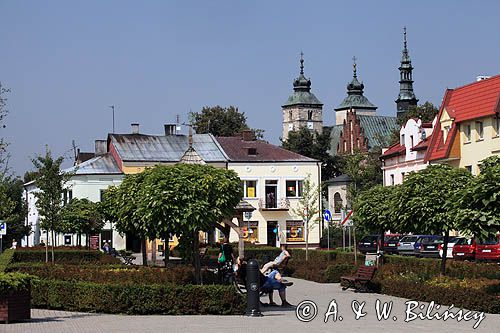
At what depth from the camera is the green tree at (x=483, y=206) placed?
23.3 meters

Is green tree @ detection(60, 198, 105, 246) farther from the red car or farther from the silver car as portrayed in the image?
the red car

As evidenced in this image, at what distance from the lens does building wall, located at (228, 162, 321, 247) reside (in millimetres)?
73875

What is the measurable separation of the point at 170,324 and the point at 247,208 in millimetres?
28529

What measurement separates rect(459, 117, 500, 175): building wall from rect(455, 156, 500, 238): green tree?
30614mm

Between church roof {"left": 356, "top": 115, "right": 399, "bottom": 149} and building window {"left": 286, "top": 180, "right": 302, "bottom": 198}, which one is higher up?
church roof {"left": 356, "top": 115, "right": 399, "bottom": 149}

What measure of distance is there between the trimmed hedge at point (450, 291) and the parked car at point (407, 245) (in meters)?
24.7

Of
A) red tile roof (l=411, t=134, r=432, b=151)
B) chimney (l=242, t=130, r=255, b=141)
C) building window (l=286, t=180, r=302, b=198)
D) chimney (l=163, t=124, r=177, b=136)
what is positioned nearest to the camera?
red tile roof (l=411, t=134, r=432, b=151)

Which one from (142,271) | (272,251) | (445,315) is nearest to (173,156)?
(272,251)

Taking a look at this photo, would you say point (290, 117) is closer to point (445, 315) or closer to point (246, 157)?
point (246, 157)

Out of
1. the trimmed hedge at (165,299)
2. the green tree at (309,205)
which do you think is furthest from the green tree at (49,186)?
the green tree at (309,205)

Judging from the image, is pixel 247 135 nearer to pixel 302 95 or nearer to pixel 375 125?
pixel 375 125

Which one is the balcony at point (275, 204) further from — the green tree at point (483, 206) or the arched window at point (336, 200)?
the green tree at point (483, 206)

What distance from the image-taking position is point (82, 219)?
54.1m

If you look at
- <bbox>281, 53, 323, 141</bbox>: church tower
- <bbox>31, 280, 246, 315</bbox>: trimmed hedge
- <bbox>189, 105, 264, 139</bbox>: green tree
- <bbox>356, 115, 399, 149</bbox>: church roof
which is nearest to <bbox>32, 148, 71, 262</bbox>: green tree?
<bbox>31, 280, 246, 315</bbox>: trimmed hedge
